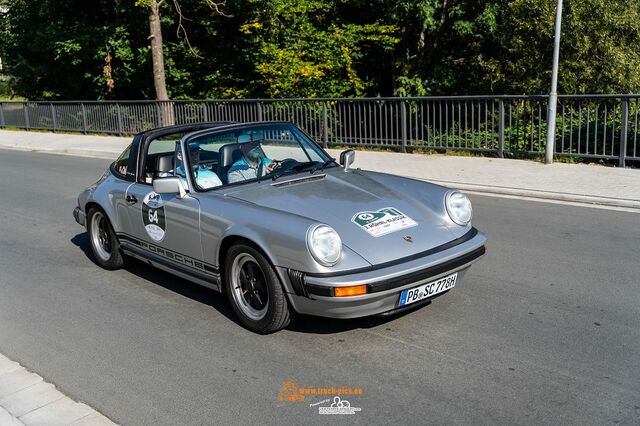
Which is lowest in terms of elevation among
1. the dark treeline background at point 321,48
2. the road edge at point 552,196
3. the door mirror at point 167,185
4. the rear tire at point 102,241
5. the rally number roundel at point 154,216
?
the road edge at point 552,196

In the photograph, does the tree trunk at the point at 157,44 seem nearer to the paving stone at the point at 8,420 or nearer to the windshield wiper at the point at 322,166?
the windshield wiper at the point at 322,166

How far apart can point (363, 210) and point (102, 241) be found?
3.35 metres

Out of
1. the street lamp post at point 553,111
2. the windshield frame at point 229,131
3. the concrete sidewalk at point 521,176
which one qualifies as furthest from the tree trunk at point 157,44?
the windshield frame at point 229,131

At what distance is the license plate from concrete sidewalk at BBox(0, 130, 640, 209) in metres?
5.52

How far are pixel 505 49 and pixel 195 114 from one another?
9969 mm

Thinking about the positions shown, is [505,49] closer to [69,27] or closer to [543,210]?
Result: [543,210]

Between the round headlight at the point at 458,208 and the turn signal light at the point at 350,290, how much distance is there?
1.26 m

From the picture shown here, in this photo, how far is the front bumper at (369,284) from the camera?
4.39m

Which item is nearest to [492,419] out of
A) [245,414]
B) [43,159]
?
[245,414]

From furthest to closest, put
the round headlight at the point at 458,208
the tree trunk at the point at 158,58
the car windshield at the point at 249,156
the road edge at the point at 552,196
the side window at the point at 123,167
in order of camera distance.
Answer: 1. the tree trunk at the point at 158,58
2. the road edge at the point at 552,196
3. the side window at the point at 123,167
4. the car windshield at the point at 249,156
5. the round headlight at the point at 458,208

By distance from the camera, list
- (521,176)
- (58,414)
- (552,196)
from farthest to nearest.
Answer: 1. (521,176)
2. (552,196)
3. (58,414)

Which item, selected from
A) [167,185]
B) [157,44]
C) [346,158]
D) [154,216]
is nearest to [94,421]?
[167,185]

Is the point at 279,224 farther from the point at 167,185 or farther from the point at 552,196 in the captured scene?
the point at 552,196

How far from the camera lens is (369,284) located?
4.37 meters
